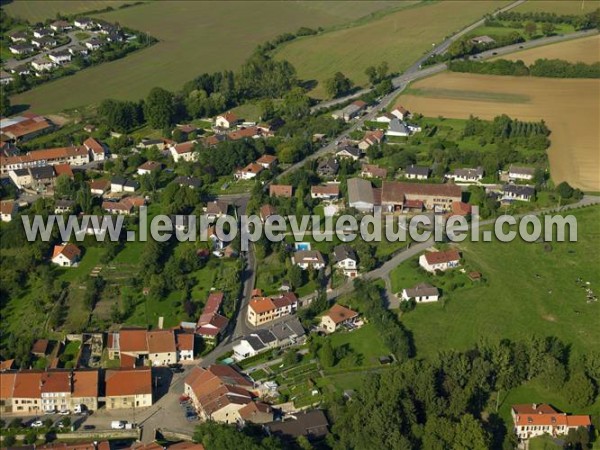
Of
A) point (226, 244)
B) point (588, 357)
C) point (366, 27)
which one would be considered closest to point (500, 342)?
point (588, 357)

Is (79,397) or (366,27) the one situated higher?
(366,27)

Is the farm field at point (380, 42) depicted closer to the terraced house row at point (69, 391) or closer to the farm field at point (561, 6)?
the farm field at point (561, 6)

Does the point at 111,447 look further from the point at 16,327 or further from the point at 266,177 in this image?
the point at 266,177

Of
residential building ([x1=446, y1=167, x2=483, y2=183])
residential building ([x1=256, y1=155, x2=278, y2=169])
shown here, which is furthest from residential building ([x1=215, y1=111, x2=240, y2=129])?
residential building ([x1=446, y1=167, x2=483, y2=183])

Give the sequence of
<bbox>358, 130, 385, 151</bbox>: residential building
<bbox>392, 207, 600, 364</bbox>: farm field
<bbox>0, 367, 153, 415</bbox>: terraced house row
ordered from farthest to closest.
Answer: <bbox>358, 130, 385, 151</bbox>: residential building, <bbox>392, 207, 600, 364</bbox>: farm field, <bbox>0, 367, 153, 415</bbox>: terraced house row

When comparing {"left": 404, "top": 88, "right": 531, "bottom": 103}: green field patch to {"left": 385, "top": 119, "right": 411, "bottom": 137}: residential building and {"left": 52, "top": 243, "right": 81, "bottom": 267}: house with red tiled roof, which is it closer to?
A: {"left": 385, "top": 119, "right": 411, "bottom": 137}: residential building

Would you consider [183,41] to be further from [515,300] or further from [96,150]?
[515,300]

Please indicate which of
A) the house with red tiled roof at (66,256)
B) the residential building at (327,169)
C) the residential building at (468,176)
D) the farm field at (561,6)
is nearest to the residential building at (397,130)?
the residential building at (327,169)
